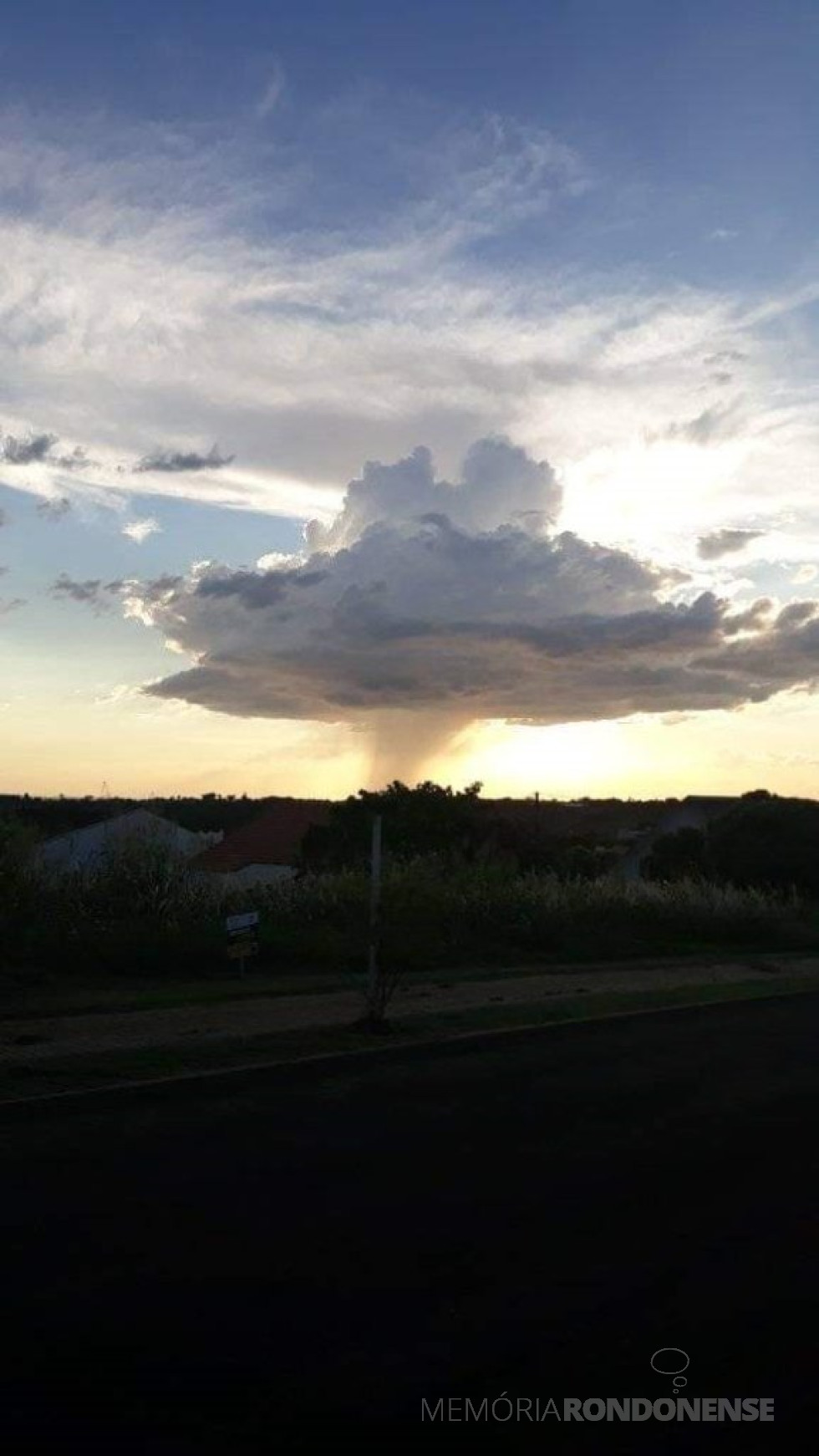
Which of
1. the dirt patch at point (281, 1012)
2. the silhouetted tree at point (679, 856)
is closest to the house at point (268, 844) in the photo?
the silhouetted tree at point (679, 856)

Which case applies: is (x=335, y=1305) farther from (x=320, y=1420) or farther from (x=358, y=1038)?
(x=358, y=1038)

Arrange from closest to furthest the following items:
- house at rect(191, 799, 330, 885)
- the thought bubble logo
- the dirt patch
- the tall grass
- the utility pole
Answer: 1. the thought bubble logo
2. the dirt patch
3. the utility pole
4. the tall grass
5. house at rect(191, 799, 330, 885)

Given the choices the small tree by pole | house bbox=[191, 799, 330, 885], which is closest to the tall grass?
the small tree by pole

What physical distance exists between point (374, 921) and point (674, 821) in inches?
1981

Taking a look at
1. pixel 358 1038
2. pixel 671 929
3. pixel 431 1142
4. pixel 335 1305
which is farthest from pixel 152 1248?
pixel 671 929

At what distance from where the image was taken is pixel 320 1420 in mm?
5566

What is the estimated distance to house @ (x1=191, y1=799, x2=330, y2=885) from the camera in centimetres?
5125

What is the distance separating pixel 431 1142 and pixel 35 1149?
273 centimetres

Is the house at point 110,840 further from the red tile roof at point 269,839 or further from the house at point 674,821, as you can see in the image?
the house at point 674,821

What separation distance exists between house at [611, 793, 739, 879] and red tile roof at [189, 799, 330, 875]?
13.4 meters

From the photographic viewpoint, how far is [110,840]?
32.7m

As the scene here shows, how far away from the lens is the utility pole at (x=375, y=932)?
59.5 feet

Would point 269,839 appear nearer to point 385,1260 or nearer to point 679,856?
point 679,856

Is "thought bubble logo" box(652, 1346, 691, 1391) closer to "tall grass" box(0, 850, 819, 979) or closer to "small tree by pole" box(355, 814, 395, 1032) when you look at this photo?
"small tree by pole" box(355, 814, 395, 1032)
